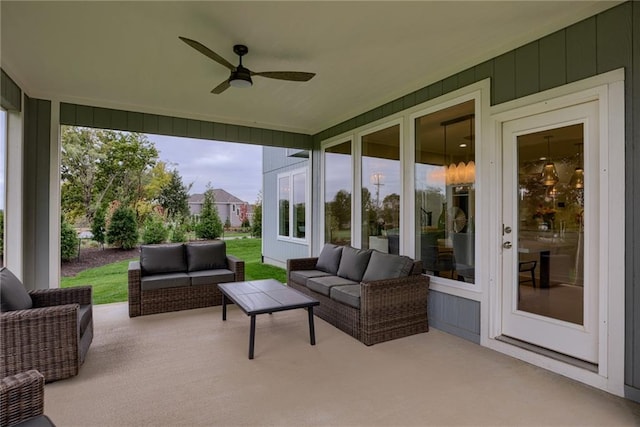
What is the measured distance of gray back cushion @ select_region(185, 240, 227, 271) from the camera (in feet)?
15.9

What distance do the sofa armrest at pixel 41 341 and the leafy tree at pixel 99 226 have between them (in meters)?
6.20

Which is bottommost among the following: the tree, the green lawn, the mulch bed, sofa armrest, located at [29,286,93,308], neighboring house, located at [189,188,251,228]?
Result: the green lawn

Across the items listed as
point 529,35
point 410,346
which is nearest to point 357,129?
point 529,35

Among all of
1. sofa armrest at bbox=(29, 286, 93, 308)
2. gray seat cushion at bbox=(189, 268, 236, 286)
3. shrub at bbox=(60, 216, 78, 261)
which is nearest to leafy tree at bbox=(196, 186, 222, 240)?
shrub at bbox=(60, 216, 78, 261)

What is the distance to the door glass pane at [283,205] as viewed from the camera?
27.1 feet

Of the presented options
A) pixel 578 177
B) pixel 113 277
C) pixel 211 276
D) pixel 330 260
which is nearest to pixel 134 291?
pixel 211 276

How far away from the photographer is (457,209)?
12.3 feet

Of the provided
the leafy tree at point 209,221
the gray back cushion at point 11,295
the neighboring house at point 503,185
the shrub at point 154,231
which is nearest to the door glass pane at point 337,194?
the neighboring house at point 503,185

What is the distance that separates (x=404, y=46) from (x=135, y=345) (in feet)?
13.0

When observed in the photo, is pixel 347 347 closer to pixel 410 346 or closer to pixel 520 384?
pixel 410 346

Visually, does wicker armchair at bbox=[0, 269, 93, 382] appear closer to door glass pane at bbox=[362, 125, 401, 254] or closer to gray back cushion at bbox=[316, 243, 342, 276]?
gray back cushion at bbox=[316, 243, 342, 276]

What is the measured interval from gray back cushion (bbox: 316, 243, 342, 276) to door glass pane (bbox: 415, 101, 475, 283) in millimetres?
1190

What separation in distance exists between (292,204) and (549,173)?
582 centimetres

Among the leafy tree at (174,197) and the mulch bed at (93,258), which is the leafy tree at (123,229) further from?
the leafy tree at (174,197)
